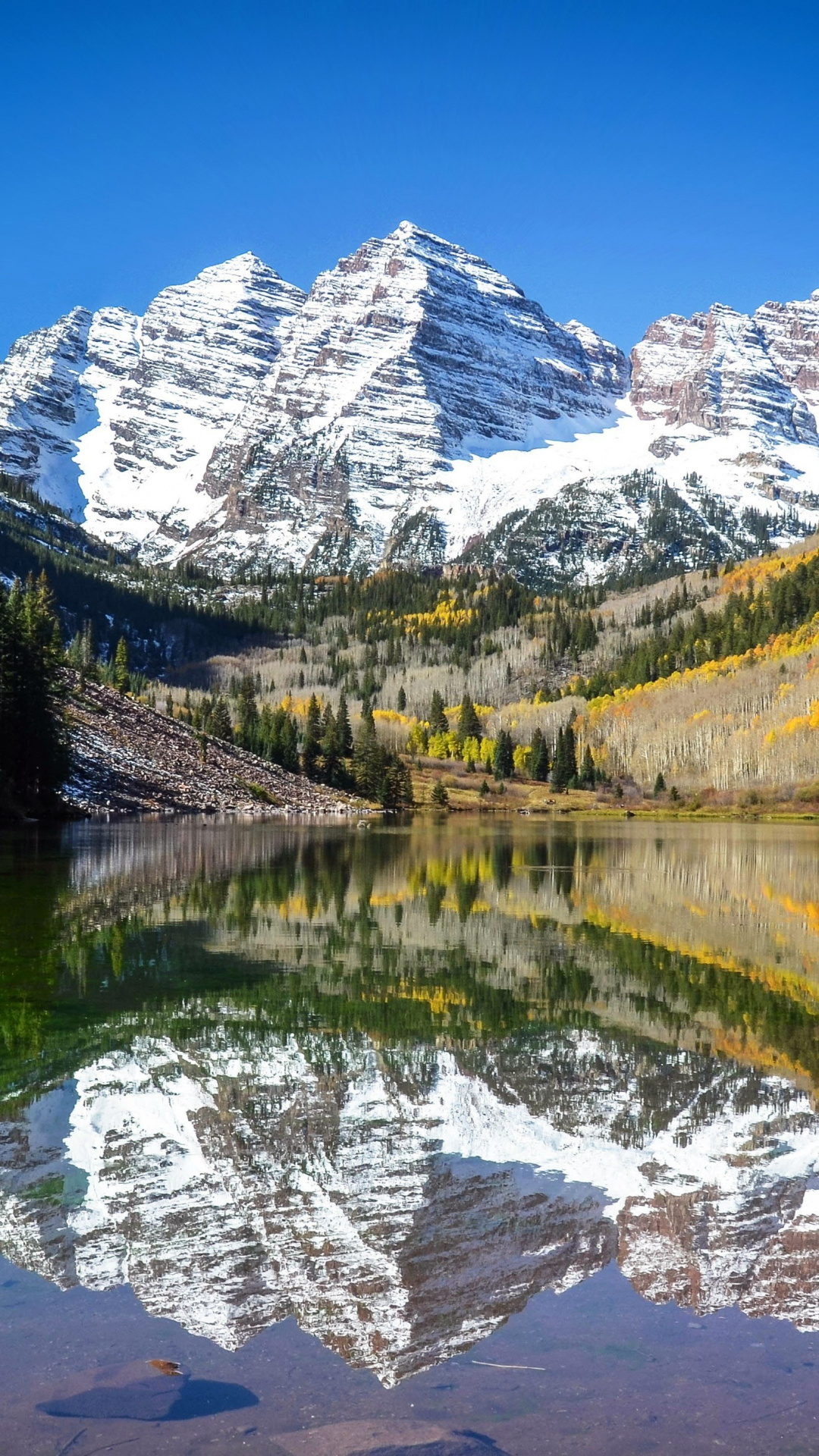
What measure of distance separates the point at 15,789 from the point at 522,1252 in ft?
228

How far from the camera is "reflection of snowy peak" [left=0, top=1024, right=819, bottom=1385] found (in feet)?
24.6

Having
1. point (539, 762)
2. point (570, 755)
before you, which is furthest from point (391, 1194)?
point (539, 762)

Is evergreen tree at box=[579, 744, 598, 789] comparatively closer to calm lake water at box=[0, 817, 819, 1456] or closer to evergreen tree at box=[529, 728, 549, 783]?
evergreen tree at box=[529, 728, 549, 783]

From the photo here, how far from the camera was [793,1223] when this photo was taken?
8.81 meters

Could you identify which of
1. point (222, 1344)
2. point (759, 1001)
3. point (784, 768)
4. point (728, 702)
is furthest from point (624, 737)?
point (222, 1344)

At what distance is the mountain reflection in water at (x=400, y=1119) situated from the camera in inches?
306

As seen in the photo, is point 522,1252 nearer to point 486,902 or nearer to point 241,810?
point 486,902

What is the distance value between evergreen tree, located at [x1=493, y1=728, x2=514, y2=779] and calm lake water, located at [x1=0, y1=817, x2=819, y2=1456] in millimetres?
171367

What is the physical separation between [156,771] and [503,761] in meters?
98.7

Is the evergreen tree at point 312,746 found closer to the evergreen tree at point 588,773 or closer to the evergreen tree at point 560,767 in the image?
the evergreen tree at point 560,767

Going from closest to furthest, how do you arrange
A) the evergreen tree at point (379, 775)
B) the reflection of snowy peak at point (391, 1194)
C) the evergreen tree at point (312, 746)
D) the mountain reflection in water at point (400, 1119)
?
the reflection of snowy peak at point (391, 1194) < the mountain reflection in water at point (400, 1119) < the evergreen tree at point (379, 775) < the evergreen tree at point (312, 746)

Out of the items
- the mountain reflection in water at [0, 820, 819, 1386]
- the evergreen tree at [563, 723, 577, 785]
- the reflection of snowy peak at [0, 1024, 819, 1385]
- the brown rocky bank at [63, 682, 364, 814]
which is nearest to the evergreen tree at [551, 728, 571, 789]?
the evergreen tree at [563, 723, 577, 785]

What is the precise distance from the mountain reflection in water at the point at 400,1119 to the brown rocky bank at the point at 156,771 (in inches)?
2540

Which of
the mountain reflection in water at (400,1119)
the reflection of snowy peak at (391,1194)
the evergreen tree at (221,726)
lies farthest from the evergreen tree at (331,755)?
the reflection of snowy peak at (391,1194)
